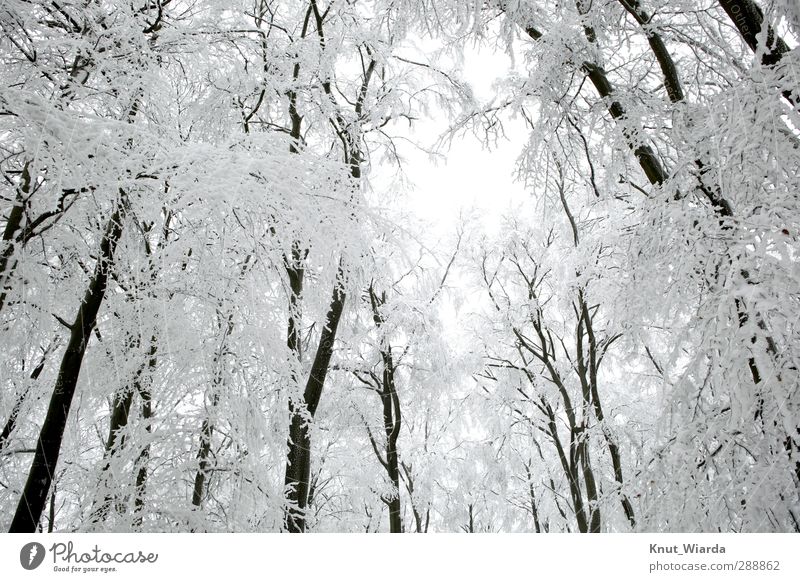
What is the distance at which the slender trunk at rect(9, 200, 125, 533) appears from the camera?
1339mm

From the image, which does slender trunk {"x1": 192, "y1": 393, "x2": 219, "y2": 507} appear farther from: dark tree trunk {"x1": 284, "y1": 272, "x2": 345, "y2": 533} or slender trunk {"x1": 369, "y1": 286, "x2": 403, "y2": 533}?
slender trunk {"x1": 369, "y1": 286, "x2": 403, "y2": 533}

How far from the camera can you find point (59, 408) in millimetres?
1430

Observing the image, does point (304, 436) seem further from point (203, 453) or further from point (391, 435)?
point (391, 435)

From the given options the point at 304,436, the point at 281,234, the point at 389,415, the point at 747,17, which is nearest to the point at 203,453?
the point at 281,234

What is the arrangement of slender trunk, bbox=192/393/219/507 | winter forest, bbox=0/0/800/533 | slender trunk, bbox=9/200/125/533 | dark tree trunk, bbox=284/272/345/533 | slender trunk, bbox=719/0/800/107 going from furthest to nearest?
dark tree trunk, bbox=284/272/345/533, slender trunk, bbox=192/393/219/507, slender trunk, bbox=9/200/125/533, slender trunk, bbox=719/0/800/107, winter forest, bbox=0/0/800/533

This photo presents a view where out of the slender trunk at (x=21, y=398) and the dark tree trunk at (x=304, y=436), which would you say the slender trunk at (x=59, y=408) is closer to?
→ the slender trunk at (x=21, y=398)

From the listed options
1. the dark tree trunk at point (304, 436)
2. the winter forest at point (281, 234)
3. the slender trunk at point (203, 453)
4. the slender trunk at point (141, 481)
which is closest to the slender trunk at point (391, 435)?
the dark tree trunk at point (304, 436)

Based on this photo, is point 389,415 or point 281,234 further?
point 389,415

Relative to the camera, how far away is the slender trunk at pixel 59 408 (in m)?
1.34

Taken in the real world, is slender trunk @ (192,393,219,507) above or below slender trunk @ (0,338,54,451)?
below

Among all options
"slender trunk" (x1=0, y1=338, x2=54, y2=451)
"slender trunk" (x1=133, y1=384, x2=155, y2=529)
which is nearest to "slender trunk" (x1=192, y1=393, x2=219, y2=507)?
"slender trunk" (x1=133, y1=384, x2=155, y2=529)
